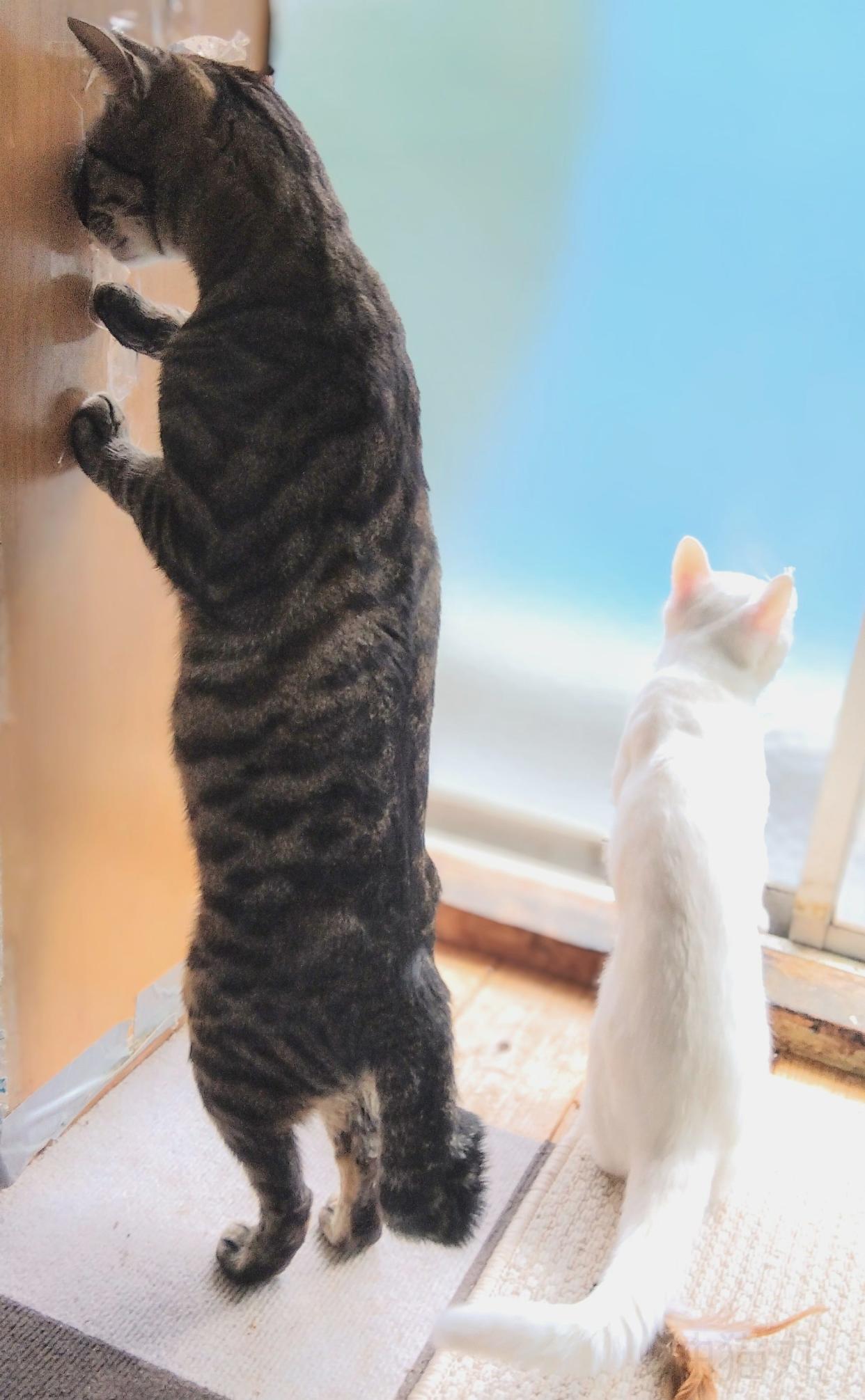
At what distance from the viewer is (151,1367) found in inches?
50.1

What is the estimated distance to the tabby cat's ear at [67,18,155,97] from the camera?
106cm

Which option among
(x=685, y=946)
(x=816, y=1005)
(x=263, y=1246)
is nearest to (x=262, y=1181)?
(x=263, y=1246)

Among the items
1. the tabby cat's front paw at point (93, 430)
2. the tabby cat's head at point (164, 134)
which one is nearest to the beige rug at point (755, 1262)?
the tabby cat's front paw at point (93, 430)

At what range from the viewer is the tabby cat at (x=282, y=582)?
1.10 meters

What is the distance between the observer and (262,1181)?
1259 millimetres

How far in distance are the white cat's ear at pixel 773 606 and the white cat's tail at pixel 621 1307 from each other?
0.64 metres

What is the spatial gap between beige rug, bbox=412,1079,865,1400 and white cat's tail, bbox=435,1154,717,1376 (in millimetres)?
214

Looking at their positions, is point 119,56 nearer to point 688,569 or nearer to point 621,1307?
point 688,569

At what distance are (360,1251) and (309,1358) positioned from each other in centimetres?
15

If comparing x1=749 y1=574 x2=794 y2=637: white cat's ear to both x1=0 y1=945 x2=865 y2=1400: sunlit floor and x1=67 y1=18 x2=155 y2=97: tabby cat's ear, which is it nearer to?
x1=0 y1=945 x2=865 y2=1400: sunlit floor

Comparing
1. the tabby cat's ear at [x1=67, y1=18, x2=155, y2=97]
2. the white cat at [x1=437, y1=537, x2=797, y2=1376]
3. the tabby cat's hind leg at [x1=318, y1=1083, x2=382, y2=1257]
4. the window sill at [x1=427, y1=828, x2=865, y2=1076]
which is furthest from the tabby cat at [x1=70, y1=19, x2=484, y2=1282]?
the window sill at [x1=427, y1=828, x2=865, y2=1076]

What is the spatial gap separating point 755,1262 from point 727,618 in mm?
815

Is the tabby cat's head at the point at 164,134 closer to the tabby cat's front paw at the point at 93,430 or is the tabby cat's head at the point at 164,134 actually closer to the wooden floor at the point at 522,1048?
the tabby cat's front paw at the point at 93,430

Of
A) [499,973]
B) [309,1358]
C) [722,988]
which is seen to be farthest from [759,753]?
[309,1358]
